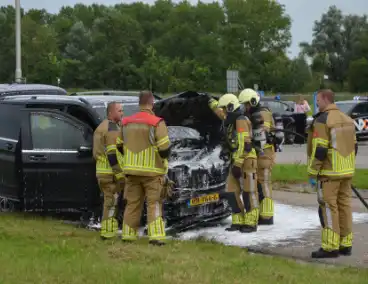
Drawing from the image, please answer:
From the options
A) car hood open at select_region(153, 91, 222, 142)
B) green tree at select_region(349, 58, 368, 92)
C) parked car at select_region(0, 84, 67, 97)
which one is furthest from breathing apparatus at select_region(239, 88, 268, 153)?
green tree at select_region(349, 58, 368, 92)

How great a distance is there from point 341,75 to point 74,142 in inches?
3663

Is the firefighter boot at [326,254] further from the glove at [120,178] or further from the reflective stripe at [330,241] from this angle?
the glove at [120,178]

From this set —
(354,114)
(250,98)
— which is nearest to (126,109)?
(250,98)

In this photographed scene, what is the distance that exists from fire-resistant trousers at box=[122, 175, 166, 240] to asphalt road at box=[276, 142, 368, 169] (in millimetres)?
9395

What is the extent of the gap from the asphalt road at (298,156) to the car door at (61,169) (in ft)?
28.8

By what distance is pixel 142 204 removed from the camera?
841 cm

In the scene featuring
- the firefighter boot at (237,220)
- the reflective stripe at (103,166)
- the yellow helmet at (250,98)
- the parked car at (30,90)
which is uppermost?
the parked car at (30,90)

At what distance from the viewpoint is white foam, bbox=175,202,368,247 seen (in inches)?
357

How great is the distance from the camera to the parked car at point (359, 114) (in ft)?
83.5

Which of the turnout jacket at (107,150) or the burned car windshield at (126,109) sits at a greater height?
the burned car windshield at (126,109)

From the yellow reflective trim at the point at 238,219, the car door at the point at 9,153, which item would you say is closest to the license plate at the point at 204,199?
the yellow reflective trim at the point at 238,219

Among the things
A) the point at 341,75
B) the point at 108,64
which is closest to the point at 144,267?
the point at 108,64

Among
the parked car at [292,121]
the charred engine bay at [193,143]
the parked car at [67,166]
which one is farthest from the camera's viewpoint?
the parked car at [292,121]

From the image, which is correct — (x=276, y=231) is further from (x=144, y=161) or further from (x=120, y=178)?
(x=144, y=161)
